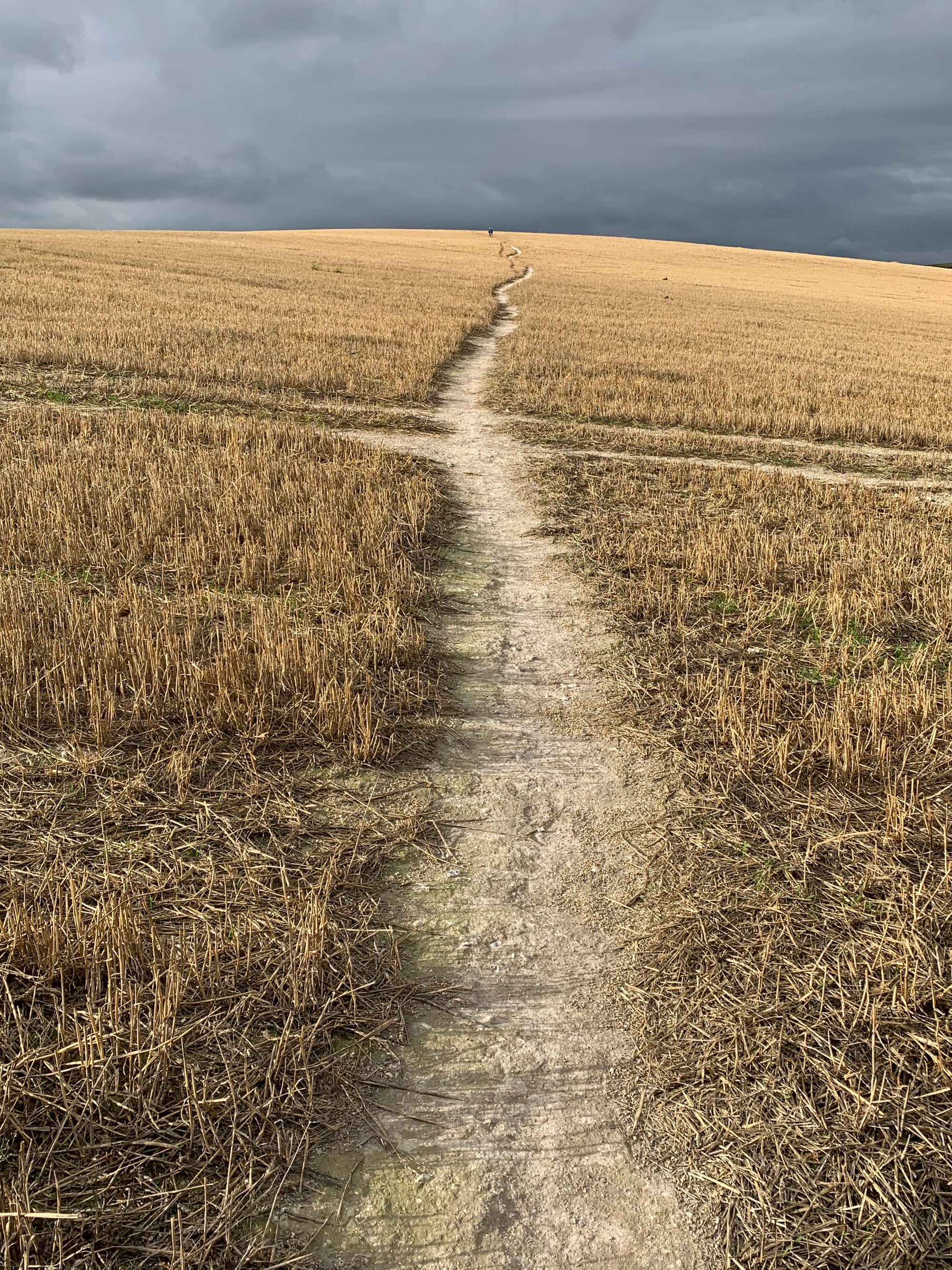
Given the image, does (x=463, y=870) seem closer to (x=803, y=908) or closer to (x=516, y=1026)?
(x=516, y=1026)

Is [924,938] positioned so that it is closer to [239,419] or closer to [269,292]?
[239,419]

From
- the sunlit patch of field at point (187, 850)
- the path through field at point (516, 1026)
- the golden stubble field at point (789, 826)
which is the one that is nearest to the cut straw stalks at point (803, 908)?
the golden stubble field at point (789, 826)

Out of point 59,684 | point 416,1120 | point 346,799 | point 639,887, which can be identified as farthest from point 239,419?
point 416,1120

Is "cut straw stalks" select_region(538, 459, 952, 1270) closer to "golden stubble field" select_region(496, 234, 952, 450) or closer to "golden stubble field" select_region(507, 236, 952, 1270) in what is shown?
"golden stubble field" select_region(507, 236, 952, 1270)

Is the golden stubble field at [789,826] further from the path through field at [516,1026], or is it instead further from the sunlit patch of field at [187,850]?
the sunlit patch of field at [187,850]

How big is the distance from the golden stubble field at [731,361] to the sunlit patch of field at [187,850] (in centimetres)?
935

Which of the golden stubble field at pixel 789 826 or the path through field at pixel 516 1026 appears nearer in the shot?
the path through field at pixel 516 1026

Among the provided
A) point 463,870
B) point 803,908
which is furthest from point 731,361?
point 463,870

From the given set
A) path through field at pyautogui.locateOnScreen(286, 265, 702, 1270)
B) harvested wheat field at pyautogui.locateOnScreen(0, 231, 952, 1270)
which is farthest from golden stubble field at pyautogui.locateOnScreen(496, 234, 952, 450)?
path through field at pyautogui.locateOnScreen(286, 265, 702, 1270)

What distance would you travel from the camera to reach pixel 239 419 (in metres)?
12.3

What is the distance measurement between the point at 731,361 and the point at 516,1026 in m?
20.8

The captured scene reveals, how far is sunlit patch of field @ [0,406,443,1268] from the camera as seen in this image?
2529 mm

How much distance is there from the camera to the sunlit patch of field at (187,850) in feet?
8.30

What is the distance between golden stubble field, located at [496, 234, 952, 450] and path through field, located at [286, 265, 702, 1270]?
1100 cm
